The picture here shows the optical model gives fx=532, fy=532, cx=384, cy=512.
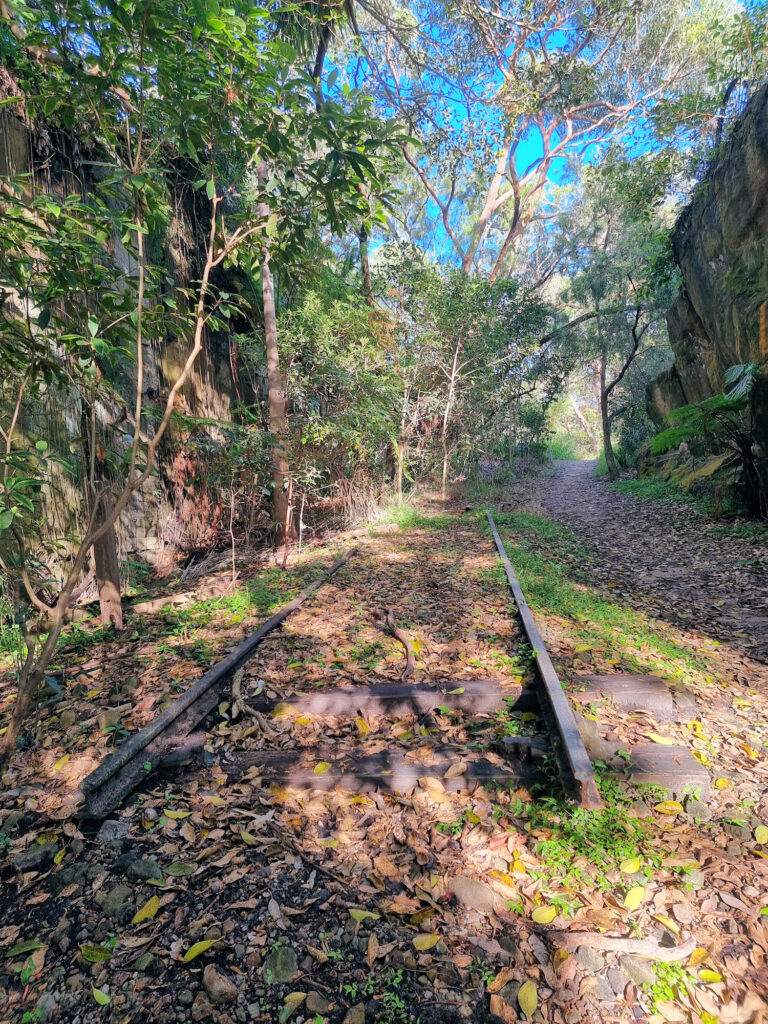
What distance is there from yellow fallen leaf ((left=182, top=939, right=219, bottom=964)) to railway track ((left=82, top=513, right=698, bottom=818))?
91cm

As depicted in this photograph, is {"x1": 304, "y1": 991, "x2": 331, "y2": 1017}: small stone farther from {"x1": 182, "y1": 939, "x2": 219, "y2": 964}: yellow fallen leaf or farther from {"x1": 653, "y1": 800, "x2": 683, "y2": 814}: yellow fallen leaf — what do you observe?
{"x1": 653, "y1": 800, "x2": 683, "y2": 814}: yellow fallen leaf

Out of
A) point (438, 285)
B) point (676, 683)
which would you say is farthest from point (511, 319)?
point (676, 683)

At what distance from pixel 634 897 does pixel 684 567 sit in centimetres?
584

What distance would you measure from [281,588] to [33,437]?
310 centimetres

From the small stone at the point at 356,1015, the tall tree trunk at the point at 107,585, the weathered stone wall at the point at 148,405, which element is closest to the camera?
the small stone at the point at 356,1015

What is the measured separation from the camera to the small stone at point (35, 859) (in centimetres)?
230

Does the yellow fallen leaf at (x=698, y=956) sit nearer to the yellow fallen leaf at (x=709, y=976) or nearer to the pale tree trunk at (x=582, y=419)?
the yellow fallen leaf at (x=709, y=976)

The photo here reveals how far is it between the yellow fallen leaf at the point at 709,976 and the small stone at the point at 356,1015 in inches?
44.1

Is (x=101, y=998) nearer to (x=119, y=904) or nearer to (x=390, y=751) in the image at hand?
(x=119, y=904)

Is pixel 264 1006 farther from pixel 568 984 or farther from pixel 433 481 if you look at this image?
pixel 433 481

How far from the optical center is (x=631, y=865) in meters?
2.21

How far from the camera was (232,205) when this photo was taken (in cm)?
1066

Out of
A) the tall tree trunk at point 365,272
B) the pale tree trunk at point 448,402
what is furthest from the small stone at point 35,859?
the tall tree trunk at point 365,272

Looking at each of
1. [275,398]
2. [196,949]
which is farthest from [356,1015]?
[275,398]
